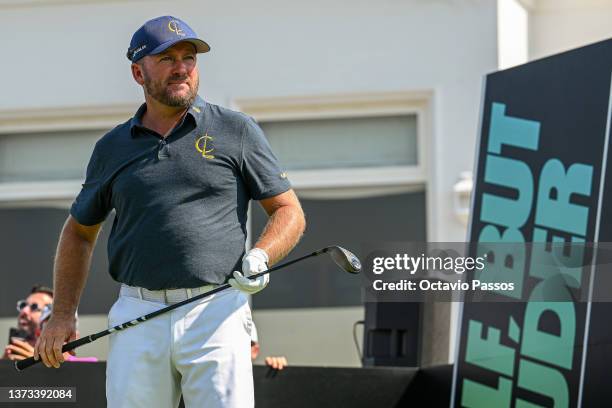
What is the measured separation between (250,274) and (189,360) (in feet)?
1.15

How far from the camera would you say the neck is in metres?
3.93

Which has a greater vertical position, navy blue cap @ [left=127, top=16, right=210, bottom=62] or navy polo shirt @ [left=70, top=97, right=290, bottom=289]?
navy blue cap @ [left=127, top=16, right=210, bottom=62]

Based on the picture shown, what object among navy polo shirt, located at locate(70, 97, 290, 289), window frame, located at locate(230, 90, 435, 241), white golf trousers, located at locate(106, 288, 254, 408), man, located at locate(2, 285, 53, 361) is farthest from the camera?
window frame, located at locate(230, 90, 435, 241)

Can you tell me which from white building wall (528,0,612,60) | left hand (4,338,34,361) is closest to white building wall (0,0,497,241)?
white building wall (528,0,612,60)

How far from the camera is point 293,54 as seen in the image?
807cm

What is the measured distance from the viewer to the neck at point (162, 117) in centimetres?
393

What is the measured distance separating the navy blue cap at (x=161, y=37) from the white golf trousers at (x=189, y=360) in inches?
30.5

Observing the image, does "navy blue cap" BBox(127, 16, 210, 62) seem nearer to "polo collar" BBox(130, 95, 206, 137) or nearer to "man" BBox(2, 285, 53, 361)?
"polo collar" BBox(130, 95, 206, 137)

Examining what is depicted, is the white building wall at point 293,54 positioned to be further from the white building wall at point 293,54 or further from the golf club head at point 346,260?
the golf club head at point 346,260

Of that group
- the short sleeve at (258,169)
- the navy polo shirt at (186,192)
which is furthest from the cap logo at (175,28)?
the short sleeve at (258,169)

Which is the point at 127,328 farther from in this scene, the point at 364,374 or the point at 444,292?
the point at 444,292

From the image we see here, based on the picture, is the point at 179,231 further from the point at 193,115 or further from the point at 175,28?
the point at 175,28

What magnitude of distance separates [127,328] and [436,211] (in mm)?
4344

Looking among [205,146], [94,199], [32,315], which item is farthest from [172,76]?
[32,315]
